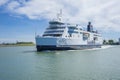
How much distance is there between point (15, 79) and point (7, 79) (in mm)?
665

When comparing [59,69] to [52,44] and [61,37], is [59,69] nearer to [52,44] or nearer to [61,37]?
[52,44]

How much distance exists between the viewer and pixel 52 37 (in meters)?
54.0

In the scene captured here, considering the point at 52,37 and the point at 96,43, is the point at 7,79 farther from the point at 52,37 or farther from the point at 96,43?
the point at 96,43

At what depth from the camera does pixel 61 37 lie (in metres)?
55.4

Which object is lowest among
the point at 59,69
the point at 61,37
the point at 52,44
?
the point at 59,69

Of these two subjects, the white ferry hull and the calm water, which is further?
the white ferry hull

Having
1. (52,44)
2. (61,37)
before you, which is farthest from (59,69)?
(61,37)

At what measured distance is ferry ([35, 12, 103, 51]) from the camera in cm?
5356

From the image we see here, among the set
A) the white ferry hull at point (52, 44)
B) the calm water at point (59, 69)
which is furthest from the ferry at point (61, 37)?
the calm water at point (59, 69)

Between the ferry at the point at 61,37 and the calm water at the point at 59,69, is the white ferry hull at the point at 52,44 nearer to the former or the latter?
the ferry at the point at 61,37

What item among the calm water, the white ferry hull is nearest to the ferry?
the white ferry hull

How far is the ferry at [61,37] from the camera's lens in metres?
53.6

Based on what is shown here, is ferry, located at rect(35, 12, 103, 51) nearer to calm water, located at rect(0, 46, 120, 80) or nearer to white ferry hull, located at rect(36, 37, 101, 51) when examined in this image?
white ferry hull, located at rect(36, 37, 101, 51)

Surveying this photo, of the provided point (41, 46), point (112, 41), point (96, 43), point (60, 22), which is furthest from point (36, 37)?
point (112, 41)
